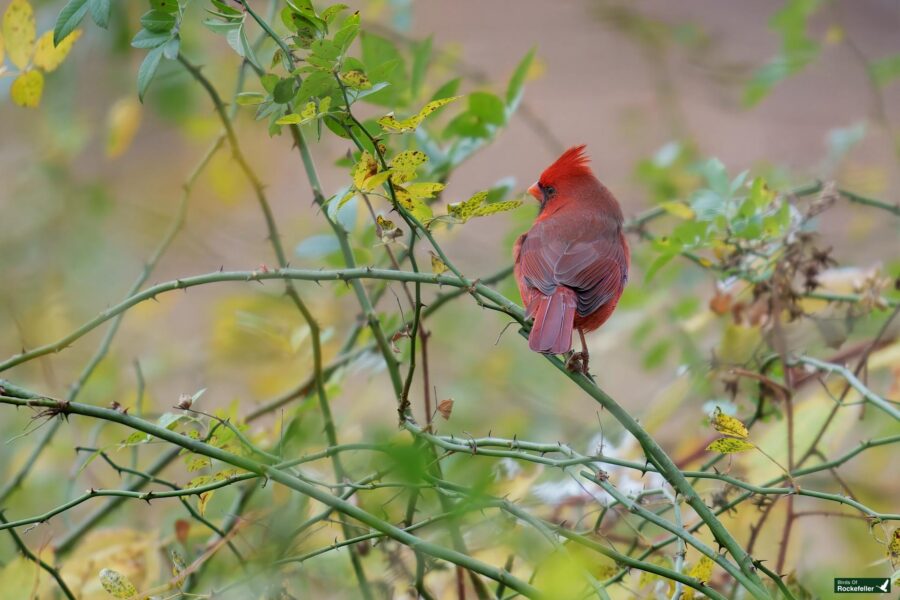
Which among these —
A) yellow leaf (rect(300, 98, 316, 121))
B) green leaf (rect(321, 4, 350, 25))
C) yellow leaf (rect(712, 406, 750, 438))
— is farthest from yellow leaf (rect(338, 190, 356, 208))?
yellow leaf (rect(712, 406, 750, 438))

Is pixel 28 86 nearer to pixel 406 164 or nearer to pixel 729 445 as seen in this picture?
pixel 406 164

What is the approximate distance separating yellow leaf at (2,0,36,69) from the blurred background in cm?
50

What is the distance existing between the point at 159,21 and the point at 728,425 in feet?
3.21

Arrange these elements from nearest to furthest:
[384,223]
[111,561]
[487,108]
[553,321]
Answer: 1. [384,223]
2. [111,561]
3. [553,321]
4. [487,108]

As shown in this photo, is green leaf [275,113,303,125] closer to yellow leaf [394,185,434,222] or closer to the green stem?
yellow leaf [394,185,434,222]

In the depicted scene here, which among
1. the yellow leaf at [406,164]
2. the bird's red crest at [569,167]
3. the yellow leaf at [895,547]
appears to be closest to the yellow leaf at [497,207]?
the yellow leaf at [406,164]

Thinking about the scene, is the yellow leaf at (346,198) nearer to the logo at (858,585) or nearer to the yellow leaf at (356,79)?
the yellow leaf at (356,79)

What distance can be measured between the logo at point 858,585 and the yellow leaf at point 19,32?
1.66 metres

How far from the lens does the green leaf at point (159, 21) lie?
142 cm

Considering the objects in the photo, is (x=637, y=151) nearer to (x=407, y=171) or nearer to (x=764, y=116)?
(x=764, y=116)

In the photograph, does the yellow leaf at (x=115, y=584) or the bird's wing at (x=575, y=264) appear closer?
the yellow leaf at (x=115, y=584)

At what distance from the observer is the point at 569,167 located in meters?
2.87

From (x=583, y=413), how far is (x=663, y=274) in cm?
166

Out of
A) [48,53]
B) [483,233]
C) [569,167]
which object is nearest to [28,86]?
[48,53]
